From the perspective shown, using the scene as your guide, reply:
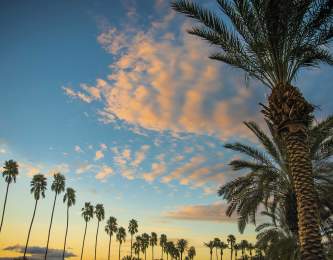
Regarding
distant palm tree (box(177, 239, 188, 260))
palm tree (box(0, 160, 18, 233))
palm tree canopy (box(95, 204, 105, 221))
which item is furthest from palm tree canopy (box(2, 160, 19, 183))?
distant palm tree (box(177, 239, 188, 260))

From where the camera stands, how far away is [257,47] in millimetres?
13172

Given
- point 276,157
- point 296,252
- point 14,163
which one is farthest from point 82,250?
point 276,157

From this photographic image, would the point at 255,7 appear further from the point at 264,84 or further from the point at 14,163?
the point at 14,163

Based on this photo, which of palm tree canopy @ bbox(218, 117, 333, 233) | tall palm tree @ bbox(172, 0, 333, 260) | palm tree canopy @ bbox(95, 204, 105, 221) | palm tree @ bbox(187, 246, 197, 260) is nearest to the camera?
tall palm tree @ bbox(172, 0, 333, 260)

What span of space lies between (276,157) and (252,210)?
12.9 feet

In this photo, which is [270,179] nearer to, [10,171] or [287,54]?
[287,54]

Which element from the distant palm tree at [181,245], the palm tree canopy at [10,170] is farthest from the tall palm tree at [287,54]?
the distant palm tree at [181,245]

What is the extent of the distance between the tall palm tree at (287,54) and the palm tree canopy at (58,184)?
55648 millimetres

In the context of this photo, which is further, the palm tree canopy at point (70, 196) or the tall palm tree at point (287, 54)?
the palm tree canopy at point (70, 196)

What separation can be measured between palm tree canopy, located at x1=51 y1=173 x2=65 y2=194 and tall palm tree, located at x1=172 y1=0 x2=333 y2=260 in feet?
183

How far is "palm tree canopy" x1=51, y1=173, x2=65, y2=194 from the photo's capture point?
206ft

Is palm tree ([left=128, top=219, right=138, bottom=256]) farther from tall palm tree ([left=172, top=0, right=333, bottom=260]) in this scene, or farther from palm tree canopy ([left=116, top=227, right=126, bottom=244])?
tall palm tree ([left=172, top=0, right=333, bottom=260])

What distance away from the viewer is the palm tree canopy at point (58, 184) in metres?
62.8

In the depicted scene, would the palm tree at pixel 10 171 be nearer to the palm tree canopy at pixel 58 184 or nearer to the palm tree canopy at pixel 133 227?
the palm tree canopy at pixel 58 184
